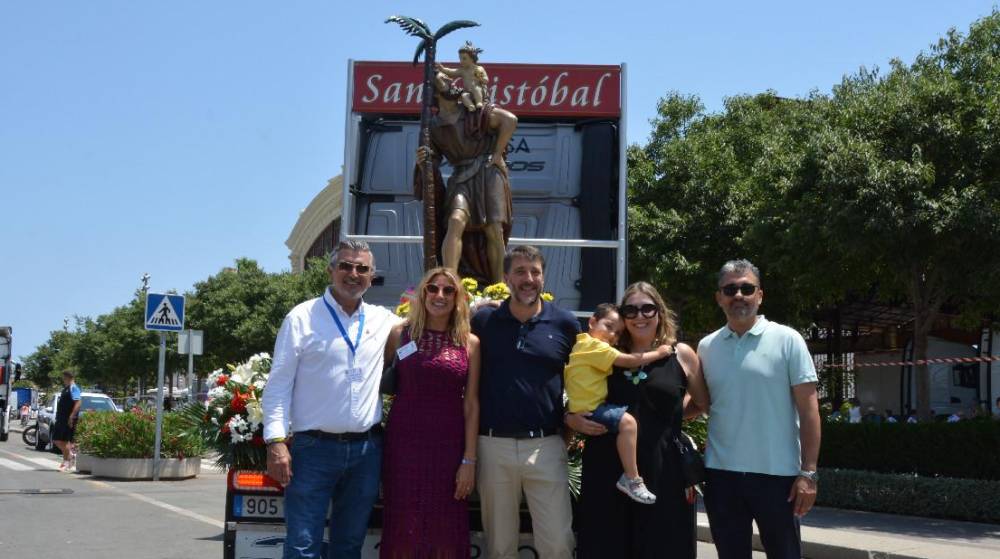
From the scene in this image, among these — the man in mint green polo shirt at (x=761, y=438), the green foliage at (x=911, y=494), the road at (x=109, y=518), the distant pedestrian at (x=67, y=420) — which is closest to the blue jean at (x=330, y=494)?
the man in mint green polo shirt at (x=761, y=438)

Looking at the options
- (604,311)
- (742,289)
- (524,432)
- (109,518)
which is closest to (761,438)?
(742,289)

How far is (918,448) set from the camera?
46.8 ft

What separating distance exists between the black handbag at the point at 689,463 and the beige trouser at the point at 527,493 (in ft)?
1.64

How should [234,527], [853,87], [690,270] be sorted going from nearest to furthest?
[234,527] < [853,87] < [690,270]

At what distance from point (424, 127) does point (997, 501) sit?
31.0 feet

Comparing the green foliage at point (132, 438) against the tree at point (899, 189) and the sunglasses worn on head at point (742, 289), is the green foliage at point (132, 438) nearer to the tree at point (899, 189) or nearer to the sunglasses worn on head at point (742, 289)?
the tree at point (899, 189)

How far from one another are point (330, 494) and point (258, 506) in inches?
20.6

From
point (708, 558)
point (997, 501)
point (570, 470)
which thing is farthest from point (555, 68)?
point (997, 501)

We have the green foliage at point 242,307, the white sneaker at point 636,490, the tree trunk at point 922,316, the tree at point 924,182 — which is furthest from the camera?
the green foliage at point 242,307

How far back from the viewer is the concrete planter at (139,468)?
16422mm

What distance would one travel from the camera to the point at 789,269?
17.8m

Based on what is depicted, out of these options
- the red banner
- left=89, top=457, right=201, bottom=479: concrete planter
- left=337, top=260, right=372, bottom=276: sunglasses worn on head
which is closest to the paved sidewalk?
the red banner

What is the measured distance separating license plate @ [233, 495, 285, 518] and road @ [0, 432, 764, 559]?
13.5 ft

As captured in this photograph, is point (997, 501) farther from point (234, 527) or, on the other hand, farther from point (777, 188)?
point (234, 527)
